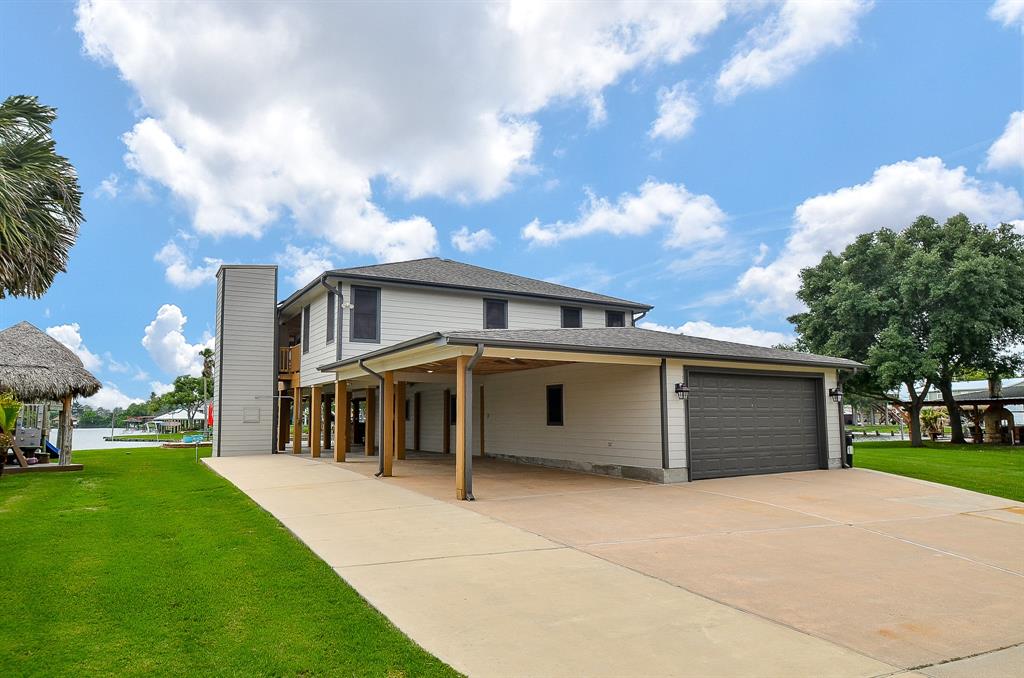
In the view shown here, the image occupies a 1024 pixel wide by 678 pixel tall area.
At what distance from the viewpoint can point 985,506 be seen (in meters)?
9.57

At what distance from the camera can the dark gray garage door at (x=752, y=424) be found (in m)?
12.4

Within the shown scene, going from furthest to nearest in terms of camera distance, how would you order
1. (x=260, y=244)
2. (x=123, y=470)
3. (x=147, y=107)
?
(x=260, y=244) → (x=147, y=107) → (x=123, y=470)

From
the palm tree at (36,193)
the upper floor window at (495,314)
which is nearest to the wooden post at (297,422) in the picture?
the upper floor window at (495,314)

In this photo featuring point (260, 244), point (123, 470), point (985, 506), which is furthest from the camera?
point (260, 244)

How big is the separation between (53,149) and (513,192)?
15.0 metres

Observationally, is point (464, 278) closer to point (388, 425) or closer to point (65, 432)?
point (388, 425)

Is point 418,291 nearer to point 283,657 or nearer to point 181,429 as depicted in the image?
point 283,657

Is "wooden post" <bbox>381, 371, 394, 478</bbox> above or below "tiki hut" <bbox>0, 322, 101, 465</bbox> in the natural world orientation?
below

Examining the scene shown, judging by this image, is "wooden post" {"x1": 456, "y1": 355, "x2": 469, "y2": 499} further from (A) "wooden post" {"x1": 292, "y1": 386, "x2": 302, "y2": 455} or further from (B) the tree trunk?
(B) the tree trunk

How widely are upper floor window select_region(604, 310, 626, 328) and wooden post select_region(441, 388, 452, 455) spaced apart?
6.06 m

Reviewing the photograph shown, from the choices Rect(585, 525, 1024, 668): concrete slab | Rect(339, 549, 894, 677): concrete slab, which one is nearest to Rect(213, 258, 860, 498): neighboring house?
Rect(585, 525, 1024, 668): concrete slab

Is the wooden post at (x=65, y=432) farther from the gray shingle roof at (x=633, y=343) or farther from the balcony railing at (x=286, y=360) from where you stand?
the gray shingle roof at (x=633, y=343)

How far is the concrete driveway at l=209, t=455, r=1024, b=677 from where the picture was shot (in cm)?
368

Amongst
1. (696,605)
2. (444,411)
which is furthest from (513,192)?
(696,605)
